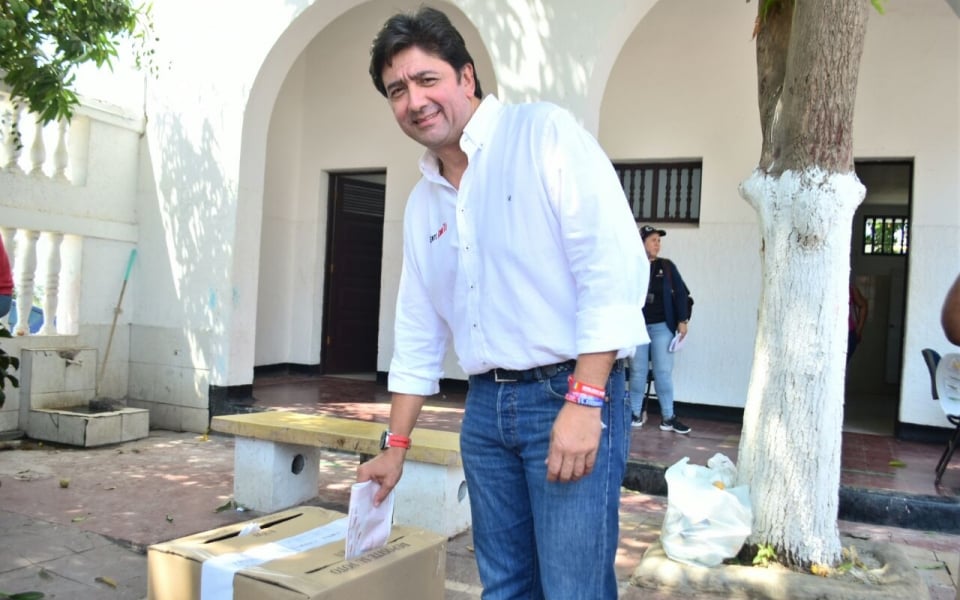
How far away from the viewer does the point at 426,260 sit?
2.02 metres

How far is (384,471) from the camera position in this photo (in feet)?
6.74

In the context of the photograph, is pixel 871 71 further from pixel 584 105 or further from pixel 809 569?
pixel 809 569

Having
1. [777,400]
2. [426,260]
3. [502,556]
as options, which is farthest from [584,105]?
[502,556]

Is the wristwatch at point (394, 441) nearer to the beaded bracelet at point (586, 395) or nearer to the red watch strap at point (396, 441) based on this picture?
the red watch strap at point (396, 441)

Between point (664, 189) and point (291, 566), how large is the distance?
6831 millimetres

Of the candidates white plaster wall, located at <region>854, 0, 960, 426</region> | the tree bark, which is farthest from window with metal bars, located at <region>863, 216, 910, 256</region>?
the tree bark

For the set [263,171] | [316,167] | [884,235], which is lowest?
[263,171]

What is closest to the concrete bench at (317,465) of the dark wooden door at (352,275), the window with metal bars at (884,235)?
the dark wooden door at (352,275)

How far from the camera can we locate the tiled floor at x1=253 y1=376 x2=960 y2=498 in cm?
548

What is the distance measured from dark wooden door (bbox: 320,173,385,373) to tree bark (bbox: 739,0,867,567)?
7067mm

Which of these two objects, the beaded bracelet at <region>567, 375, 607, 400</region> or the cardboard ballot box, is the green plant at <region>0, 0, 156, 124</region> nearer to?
the cardboard ballot box

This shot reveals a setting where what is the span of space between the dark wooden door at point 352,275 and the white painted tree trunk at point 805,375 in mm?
7095

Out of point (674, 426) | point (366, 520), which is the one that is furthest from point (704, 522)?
point (674, 426)

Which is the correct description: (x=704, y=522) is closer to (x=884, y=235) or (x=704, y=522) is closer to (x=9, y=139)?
(x=9, y=139)
